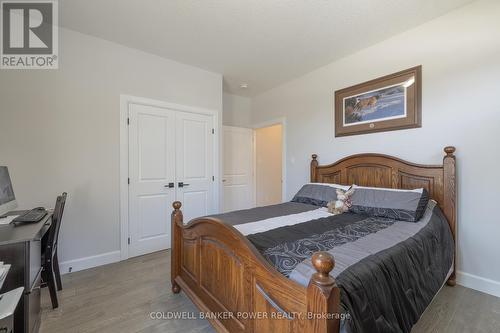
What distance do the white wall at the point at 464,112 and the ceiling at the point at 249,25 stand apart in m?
0.20

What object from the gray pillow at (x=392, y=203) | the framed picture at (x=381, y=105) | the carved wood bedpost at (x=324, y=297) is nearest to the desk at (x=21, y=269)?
the carved wood bedpost at (x=324, y=297)

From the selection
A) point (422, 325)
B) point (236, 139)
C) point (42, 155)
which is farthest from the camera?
point (236, 139)

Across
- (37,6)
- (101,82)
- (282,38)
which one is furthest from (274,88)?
(37,6)

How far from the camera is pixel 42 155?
229cm

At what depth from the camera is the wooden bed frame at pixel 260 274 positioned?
0.81m

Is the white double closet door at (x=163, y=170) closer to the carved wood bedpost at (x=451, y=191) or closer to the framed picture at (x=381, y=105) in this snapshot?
the framed picture at (x=381, y=105)

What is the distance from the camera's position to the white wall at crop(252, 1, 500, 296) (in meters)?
1.95

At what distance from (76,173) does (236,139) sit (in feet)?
8.90

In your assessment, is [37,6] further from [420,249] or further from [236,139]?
[420,249]

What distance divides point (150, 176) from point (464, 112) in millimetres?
3569

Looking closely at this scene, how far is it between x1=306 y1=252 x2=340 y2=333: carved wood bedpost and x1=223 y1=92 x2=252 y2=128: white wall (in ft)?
12.7

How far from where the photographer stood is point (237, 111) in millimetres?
4617

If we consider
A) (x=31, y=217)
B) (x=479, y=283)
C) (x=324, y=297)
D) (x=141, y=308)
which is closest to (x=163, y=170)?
(x=31, y=217)

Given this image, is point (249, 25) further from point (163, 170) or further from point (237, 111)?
point (237, 111)
